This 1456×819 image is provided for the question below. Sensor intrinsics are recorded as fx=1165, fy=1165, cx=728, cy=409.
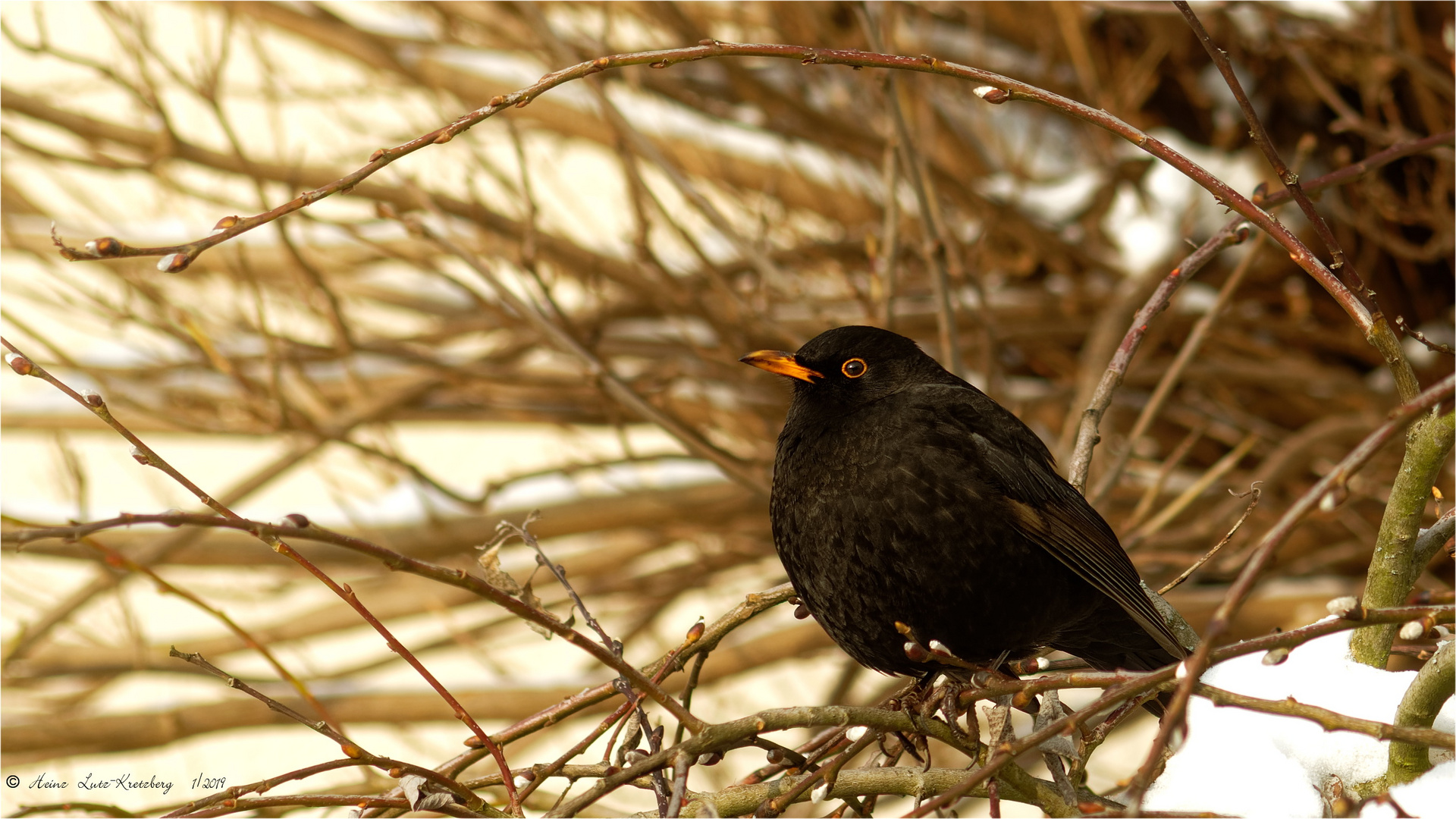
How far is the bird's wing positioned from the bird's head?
0.65ft

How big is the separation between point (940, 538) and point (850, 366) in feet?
2.06

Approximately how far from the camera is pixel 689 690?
92.3 inches

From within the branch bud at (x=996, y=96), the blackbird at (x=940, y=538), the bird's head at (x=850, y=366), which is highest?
the bird's head at (x=850, y=366)

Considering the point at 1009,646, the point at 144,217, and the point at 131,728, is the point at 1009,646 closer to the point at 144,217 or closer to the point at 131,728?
the point at 131,728

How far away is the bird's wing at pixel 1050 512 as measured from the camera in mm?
2590

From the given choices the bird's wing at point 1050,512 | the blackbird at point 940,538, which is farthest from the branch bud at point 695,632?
the bird's wing at point 1050,512

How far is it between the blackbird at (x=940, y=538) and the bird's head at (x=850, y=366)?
0.03 metres

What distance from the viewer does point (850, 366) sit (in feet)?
9.84

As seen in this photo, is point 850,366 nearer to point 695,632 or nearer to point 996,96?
point 695,632


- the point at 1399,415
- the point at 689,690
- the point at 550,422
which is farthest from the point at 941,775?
the point at 550,422

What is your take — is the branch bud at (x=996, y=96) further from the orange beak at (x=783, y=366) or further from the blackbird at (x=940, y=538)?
the orange beak at (x=783, y=366)

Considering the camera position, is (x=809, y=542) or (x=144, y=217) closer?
(x=809, y=542)

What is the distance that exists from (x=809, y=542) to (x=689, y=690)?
474 mm

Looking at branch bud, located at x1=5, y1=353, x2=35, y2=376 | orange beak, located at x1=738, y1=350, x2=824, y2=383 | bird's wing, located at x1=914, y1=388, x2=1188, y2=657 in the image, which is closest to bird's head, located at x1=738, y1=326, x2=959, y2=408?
orange beak, located at x1=738, y1=350, x2=824, y2=383
